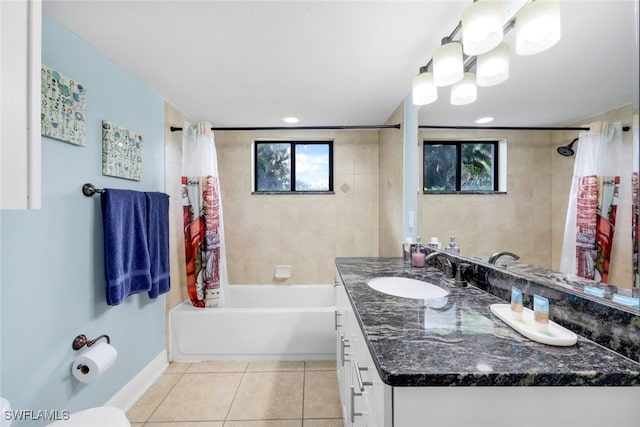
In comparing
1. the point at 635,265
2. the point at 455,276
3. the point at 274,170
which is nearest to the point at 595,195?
the point at 635,265

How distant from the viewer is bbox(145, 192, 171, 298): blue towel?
1.91 m

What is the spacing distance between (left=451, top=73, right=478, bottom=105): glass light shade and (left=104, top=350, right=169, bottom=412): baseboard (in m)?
2.76

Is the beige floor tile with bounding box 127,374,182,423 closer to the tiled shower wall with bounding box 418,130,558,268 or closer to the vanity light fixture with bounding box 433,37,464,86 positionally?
the tiled shower wall with bounding box 418,130,558,268

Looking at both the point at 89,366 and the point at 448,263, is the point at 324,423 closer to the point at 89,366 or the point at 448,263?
the point at 448,263

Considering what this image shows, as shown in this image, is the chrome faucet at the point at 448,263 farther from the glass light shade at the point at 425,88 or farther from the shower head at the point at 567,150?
the glass light shade at the point at 425,88

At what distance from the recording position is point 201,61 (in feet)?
5.39

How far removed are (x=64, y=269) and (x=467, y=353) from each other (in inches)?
73.0

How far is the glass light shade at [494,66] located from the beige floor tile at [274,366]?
7.71ft

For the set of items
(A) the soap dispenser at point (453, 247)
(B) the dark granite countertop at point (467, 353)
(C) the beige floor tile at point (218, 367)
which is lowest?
(C) the beige floor tile at point (218, 367)

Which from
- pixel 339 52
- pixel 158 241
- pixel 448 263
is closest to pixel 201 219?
pixel 158 241

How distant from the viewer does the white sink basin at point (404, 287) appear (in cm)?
141

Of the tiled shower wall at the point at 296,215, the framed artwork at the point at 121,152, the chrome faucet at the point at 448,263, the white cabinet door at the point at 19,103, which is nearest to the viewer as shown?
the white cabinet door at the point at 19,103

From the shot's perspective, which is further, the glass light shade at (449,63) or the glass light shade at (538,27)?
the glass light shade at (449,63)

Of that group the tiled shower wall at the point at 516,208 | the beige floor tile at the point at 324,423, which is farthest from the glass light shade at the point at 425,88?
the beige floor tile at the point at 324,423
